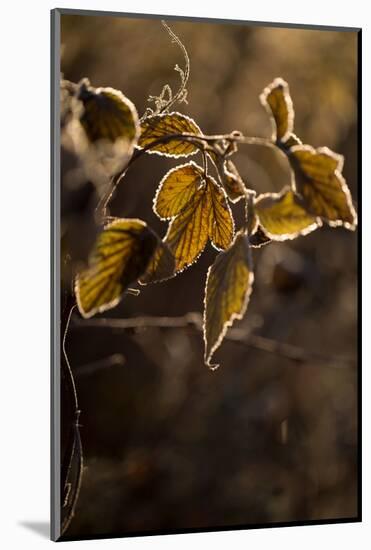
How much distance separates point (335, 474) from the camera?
319 centimetres

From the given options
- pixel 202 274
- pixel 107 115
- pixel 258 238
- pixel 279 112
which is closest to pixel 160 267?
pixel 202 274

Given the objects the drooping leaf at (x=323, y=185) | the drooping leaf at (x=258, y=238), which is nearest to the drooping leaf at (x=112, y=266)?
the drooping leaf at (x=258, y=238)

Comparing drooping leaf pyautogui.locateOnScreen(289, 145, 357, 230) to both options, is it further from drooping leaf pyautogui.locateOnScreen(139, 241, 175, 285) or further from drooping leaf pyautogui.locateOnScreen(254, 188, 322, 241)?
drooping leaf pyautogui.locateOnScreen(139, 241, 175, 285)

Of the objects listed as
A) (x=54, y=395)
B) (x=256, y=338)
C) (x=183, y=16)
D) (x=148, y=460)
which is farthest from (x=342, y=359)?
(x=183, y=16)

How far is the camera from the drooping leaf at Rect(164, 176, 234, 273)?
3.01 m

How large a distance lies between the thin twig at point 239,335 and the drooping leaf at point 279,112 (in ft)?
1.70

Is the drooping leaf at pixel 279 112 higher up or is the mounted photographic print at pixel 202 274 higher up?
the drooping leaf at pixel 279 112

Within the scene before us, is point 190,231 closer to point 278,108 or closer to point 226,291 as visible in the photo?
point 226,291

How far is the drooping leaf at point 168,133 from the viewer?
9.78 ft

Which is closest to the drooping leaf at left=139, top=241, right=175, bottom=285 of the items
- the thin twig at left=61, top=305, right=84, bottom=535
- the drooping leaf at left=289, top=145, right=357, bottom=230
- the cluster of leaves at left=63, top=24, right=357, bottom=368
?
the cluster of leaves at left=63, top=24, right=357, bottom=368

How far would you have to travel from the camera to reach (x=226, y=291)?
3031mm

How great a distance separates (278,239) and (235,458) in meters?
Result: 0.60

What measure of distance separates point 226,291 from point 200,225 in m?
0.19

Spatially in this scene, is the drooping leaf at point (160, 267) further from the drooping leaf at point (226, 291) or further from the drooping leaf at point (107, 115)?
the drooping leaf at point (107, 115)
